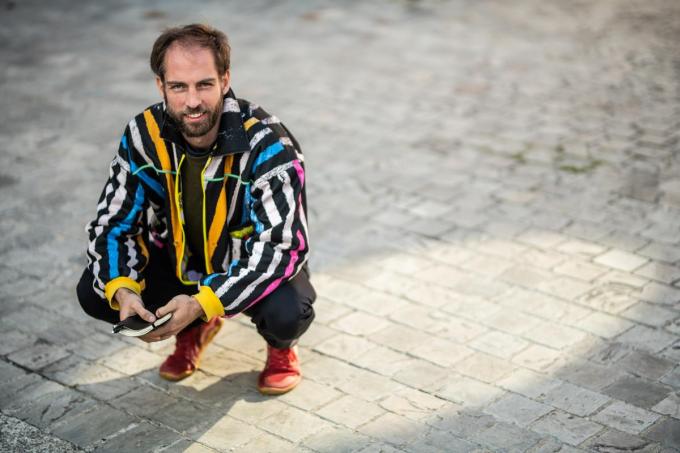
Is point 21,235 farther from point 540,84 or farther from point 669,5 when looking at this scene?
point 669,5

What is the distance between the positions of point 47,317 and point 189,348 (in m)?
0.97

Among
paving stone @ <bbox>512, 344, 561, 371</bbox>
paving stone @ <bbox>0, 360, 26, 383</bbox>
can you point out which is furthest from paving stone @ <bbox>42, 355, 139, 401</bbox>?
paving stone @ <bbox>512, 344, 561, 371</bbox>

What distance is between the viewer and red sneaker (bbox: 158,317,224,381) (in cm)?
418

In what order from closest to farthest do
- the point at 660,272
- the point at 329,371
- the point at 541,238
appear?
the point at 329,371, the point at 660,272, the point at 541,238

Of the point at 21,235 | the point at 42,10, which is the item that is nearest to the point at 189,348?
the point at 21,235

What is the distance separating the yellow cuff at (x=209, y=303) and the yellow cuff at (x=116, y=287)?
12.2 inches

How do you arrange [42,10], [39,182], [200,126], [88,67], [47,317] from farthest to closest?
[42,10]
[88,67]
[39,182]
[47,317]
[200,126]

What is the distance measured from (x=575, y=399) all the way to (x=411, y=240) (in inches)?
71.0

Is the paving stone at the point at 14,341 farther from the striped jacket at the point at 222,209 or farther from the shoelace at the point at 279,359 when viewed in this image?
the shoelace at the point at 279,359

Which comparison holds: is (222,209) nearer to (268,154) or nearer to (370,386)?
(268,154)

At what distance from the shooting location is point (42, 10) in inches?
426

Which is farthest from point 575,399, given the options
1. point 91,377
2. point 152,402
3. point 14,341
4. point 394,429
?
point 14,341

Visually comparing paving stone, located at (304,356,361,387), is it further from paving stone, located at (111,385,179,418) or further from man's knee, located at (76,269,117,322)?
man's knee, located at (76,269,117,322)

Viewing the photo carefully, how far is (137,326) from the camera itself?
Answer: 11.7 feet
